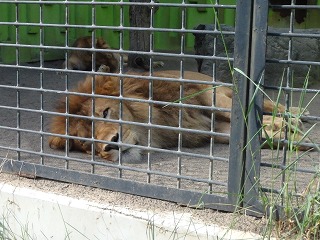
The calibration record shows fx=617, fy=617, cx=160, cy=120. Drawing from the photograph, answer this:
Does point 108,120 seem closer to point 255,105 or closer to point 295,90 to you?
point 255,105

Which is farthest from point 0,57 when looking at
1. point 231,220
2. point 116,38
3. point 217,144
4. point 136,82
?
point 231,220

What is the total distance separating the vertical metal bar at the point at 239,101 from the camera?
2.84 meters

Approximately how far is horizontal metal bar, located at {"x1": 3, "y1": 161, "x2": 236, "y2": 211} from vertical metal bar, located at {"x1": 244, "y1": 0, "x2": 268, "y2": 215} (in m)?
0.14

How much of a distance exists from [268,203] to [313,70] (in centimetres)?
504

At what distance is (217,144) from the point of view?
4812 millimetres

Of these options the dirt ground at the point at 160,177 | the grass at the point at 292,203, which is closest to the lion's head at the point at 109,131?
the dirt ground at the point at 160,177

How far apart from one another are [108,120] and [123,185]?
358mm

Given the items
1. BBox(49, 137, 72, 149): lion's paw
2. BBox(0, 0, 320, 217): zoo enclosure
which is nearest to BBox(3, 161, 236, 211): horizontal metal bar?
BBox(0, 0, 320, 217): zoo enclosure

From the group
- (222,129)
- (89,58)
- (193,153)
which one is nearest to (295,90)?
(193,153)

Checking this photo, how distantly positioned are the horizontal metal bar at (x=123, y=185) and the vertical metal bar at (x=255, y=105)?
14cm

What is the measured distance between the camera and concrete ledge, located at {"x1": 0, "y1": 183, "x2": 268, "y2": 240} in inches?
114

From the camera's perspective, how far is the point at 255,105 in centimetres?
284

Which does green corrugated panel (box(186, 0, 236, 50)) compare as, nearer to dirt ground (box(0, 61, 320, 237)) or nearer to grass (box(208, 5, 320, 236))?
dirt ground (box(0, 61, 320, 237))

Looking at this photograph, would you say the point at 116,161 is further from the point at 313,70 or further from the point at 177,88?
the point at 313,70
